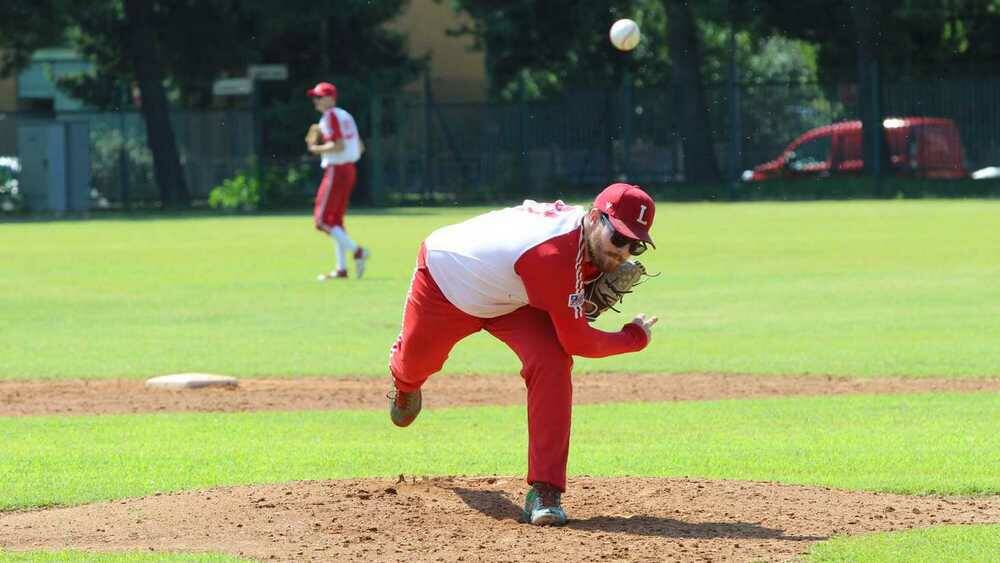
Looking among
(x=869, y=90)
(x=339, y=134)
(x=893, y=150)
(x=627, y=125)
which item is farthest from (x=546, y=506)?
(x=627, y=125)

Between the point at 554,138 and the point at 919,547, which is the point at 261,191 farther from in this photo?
the point at 919,547

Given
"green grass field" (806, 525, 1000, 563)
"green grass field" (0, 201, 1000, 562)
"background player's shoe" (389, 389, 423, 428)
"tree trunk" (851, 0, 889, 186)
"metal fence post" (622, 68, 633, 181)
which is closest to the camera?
"green grass field" (806, 525, 1000, 563)

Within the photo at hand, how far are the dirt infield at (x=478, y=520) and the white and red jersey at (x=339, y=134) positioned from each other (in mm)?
13531

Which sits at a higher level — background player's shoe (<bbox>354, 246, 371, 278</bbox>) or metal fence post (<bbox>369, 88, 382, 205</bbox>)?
metal fence post (<bbox>369, 88, 382, 205</bbox>)

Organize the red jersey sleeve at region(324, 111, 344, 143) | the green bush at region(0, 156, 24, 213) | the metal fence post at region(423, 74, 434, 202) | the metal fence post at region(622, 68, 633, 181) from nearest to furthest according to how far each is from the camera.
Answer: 1. the red jersey sleeve at region(324, 111, 344, 143)
2. the green bush at region(0, 156, 24, 213)
3. the metal fence post at region(622, 68, 633, 181)
4. the metal fence post at region(423, 74, 434, 202)

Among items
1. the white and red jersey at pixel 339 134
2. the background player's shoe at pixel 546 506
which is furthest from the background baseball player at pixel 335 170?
the background player's shoe at pixel 546 506

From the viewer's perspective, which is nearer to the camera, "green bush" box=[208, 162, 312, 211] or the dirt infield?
the dirt infield

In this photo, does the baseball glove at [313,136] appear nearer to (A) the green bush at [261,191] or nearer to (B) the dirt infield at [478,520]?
(B) the dirt infield at [478,520]

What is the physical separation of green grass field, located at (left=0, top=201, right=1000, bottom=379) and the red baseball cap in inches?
262

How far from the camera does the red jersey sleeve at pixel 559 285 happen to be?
702 cm

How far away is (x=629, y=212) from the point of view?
6.96 meters

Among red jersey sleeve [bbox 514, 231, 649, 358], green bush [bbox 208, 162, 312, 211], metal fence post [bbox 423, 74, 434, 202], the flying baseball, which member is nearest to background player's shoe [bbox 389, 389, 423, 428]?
red jersey sleeve [bbox 514, 231, 649, 358]

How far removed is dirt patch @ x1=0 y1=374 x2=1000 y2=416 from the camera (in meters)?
12.0

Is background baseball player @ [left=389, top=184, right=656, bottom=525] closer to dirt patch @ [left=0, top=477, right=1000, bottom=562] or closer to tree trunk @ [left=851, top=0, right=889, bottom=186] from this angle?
dirt patch @ [left=0, top=477, right=1000, bottom=562]
